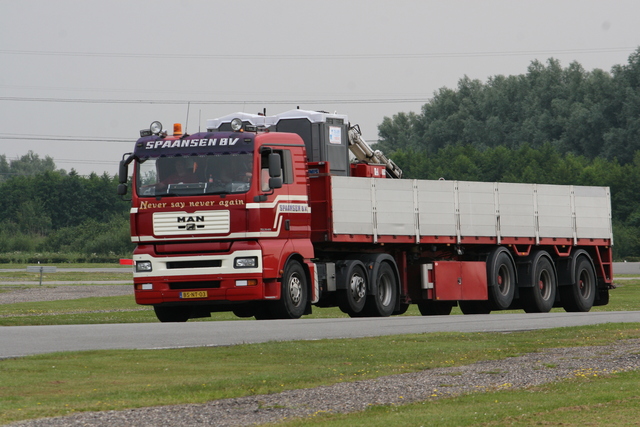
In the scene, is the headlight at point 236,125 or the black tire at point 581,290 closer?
the headlight at point 236,125

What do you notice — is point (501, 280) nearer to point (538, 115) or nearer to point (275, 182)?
point (275, 182)

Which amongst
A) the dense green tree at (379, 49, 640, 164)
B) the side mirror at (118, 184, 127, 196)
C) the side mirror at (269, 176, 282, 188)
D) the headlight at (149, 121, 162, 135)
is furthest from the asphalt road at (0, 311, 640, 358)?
the dense green tree at (379, 49, 640, 164)

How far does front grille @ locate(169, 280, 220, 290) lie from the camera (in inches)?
822

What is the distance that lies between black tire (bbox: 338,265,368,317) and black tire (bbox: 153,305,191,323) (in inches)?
115

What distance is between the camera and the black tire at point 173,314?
22609mm

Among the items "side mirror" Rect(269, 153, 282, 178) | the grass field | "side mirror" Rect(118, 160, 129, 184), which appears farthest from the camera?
"side mirror" Rect(118, 160, 129, 184)

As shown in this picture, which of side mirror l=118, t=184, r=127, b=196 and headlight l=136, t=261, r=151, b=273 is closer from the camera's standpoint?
headlight l=136, t=261, r=151, b=273

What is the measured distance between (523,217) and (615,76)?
84477 mm

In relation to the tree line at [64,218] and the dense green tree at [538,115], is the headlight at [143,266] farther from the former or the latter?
the dense green tree at [538,115]

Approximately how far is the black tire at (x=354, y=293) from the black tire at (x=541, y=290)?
5.76 meters

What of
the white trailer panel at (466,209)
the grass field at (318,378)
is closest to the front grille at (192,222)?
the white trailer panel at (466,209)

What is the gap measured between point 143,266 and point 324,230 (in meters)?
3.55

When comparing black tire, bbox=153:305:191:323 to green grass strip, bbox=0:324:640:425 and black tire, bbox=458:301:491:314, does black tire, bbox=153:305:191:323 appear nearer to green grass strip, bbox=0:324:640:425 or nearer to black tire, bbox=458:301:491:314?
green grass strip, bbox=0:324:640:425

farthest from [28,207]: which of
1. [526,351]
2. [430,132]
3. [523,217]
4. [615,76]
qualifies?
[526,351]
